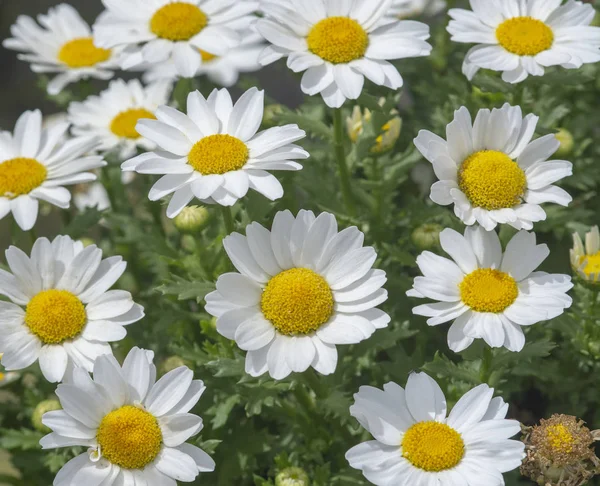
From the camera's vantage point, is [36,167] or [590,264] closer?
[590,264]

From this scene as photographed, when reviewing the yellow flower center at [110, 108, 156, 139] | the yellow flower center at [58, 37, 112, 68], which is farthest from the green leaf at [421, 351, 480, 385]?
the yellow flower center at [58, 37, 112, 68]

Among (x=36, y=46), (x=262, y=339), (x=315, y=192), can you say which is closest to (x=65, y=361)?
(x=262, y=339)

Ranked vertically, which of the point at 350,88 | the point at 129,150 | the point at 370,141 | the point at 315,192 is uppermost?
the point at 350,88

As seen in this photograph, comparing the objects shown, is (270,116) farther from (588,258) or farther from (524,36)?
(588,258)

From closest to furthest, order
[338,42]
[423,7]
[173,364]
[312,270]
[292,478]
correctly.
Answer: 1. [312,270]
2. [292,478]
3. [338,42]
4. [173,364]
5. [423,7]

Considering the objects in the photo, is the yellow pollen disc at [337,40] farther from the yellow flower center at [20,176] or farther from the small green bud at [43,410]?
the small green bud at [43,410]

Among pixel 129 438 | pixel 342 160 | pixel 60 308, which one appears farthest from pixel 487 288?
pixel 60 308

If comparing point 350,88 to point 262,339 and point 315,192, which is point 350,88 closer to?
point 315,192
